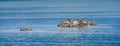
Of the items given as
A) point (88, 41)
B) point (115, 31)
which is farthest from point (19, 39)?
point (115, 31)

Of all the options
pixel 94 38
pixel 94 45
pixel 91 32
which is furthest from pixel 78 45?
pixel 91 32

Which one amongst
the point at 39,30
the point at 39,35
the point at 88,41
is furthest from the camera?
the point at 39,30

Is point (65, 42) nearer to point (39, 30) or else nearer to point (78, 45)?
point (78, 45)

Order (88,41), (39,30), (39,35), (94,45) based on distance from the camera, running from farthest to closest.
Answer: (39,30) → (39,35) → (88,41) → (94,45)

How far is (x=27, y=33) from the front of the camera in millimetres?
51844

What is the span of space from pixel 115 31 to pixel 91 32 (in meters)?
1.88

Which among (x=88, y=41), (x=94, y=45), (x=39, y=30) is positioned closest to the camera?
(x=94, y=45)

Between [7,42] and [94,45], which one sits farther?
[7,42]

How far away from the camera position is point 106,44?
4356cm

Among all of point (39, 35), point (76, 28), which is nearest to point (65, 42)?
point (39, 35)

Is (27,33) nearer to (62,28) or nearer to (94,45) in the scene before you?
(62,28)

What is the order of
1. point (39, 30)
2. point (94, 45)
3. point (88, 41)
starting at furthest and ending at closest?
point (39, 30) < point (88, 41) < point (94, 45)

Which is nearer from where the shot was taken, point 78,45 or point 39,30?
point 78,45

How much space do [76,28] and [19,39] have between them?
8.22m
